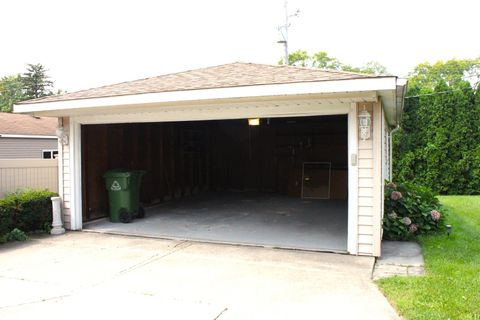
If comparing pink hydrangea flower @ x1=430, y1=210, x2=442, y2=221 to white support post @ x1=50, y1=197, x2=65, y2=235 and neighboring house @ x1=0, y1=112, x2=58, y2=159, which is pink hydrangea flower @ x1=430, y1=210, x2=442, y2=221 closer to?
white support post @ x1=50, y1=197, x2=65, y2=235

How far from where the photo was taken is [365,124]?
5254 millimetres

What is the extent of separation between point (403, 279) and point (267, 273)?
4.81ft

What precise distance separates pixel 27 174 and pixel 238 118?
4.03m

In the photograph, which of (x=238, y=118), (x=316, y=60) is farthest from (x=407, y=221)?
(x=316, y=60)

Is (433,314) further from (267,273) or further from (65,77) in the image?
(65,77)

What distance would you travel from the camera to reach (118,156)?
27.9ft

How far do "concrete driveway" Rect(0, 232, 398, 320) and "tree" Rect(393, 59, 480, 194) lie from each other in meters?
8.52

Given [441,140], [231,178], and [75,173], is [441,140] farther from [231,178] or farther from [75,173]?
[75,173]

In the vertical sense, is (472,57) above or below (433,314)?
above

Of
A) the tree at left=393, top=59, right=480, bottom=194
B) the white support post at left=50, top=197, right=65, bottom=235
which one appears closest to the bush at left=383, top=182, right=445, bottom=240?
the white support post at left=50, top=197, right=65, bottom=235

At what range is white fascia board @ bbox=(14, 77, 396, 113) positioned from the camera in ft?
15.6

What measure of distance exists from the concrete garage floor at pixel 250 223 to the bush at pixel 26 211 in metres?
0.78

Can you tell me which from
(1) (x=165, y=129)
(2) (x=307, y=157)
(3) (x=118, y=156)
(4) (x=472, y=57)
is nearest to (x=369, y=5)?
(4) (x=472, y=57)

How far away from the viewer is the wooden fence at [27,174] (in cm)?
676
